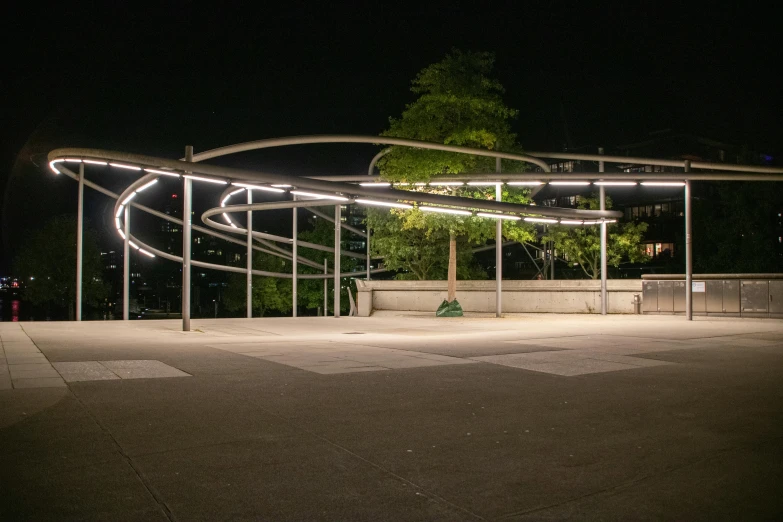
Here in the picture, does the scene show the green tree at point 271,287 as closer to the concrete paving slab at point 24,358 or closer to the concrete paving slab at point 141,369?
the concrete paving slab at point 24,358

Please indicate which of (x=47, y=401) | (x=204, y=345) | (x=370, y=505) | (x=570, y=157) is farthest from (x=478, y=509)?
(x=570, y=157)

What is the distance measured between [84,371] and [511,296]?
25830 mm

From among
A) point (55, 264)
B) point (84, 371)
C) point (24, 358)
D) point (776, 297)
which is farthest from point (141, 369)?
point (55, 264)

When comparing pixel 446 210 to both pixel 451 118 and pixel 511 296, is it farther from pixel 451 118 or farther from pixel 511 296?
pixel 511 296

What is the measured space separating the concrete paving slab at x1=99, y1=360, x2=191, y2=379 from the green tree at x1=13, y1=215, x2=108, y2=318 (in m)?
64.6

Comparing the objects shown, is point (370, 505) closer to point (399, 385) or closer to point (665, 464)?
point (665, 464)

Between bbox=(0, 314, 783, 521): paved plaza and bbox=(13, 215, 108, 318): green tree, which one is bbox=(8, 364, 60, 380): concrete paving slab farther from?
bbox=(13, 215, 108, 318): green tree

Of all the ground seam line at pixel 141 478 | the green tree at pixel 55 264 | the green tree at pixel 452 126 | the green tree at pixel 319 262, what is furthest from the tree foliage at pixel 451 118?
the green tree at pixel 55 264

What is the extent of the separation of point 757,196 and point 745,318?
81.4 feet

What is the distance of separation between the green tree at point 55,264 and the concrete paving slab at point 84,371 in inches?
2539

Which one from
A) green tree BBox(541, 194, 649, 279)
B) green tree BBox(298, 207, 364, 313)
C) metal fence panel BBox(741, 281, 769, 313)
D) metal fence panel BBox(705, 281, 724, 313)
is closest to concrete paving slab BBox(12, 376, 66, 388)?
metal fence panel BBox(705, 281, 724, 313)

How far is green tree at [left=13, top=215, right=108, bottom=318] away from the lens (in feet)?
228

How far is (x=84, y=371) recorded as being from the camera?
33.7 ft

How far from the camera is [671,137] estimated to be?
82.8 m
